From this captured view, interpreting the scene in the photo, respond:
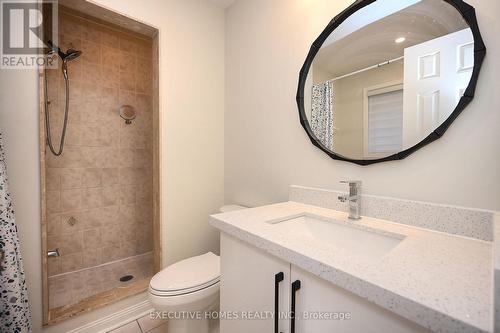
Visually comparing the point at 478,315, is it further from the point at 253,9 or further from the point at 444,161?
the point at 253,9

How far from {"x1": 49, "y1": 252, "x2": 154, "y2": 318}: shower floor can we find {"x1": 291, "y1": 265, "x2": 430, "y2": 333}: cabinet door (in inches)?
55.3

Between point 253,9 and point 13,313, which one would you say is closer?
point 13,313

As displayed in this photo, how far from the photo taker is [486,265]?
1.93 ft

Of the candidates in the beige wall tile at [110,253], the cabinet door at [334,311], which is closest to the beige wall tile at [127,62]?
the beige wall tile at [110,253]

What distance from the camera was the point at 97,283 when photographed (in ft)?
6.16

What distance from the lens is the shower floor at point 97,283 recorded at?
1.53 metres

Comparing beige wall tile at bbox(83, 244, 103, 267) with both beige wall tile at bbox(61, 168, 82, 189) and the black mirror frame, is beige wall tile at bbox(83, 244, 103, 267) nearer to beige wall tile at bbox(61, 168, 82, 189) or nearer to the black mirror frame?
beige wall tile at bbox(61, 168, 82, 189)

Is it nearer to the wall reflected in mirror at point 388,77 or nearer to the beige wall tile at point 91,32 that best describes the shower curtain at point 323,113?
the wall reflected in mirror at point 388,77

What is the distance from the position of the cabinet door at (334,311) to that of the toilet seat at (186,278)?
27.8 inches

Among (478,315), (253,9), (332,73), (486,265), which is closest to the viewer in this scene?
(478,315)

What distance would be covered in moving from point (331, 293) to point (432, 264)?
28cm

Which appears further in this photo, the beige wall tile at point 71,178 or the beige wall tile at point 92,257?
the beige wall tile at point 92,257

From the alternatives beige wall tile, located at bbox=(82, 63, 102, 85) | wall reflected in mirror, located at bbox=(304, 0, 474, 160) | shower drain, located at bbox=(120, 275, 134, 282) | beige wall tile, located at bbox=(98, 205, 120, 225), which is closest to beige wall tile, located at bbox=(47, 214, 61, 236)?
beige wall tile, located at bbox=(98, 205, 120, 225)

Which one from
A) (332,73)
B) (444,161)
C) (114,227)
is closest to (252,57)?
(332,73)
